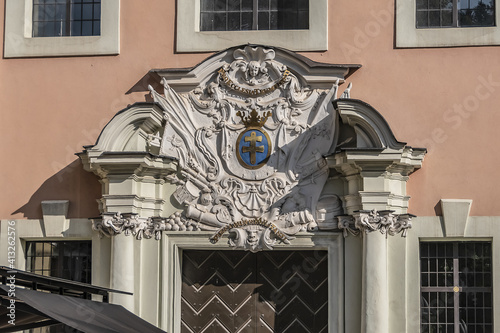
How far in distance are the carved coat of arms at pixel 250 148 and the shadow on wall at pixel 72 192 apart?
3.46 feet

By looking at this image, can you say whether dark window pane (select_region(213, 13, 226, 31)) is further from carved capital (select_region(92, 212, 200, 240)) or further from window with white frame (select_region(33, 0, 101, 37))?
carved capital (select_region(92, 212, 200, 240))

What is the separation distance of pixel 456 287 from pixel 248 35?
413cm

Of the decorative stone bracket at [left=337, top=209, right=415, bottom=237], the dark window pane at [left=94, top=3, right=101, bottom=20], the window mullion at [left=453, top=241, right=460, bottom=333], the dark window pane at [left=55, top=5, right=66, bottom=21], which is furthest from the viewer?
the dark window pane at [left=55, top=5, right=66, bottom=21]

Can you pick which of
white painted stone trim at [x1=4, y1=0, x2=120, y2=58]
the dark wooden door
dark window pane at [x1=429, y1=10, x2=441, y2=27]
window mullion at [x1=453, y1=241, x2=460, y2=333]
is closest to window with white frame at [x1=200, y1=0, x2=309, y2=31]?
white painted stone trim at [x1=4, y1=0, x2=120, y2=58]

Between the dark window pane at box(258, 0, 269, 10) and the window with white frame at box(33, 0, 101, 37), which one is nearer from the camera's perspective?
the dark window pane at box(258, 0, 269, 10)

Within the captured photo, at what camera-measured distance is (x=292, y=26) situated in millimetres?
13938

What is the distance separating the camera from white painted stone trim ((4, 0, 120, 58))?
14062 mm

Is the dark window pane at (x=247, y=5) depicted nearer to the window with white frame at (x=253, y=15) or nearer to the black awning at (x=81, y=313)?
the window with white frame at (x=253, y=15)

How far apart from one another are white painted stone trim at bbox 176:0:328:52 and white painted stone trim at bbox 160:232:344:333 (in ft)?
7.94

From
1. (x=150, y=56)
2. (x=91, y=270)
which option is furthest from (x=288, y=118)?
(x=91, y=270)

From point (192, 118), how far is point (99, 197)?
157 cm

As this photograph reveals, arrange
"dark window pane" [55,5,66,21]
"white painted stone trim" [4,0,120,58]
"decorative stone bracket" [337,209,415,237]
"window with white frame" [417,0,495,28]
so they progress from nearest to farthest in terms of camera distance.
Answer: "decorative stone bracket" [337,209,415,237]
"window with white frame" [417,0,495,28]
"white painted stone trim" [4,0,120,58]
"dark window pane" [55,5,66,21]

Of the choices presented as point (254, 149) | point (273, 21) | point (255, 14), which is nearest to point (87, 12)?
point (255, 14)

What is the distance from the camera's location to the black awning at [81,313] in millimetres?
9461
